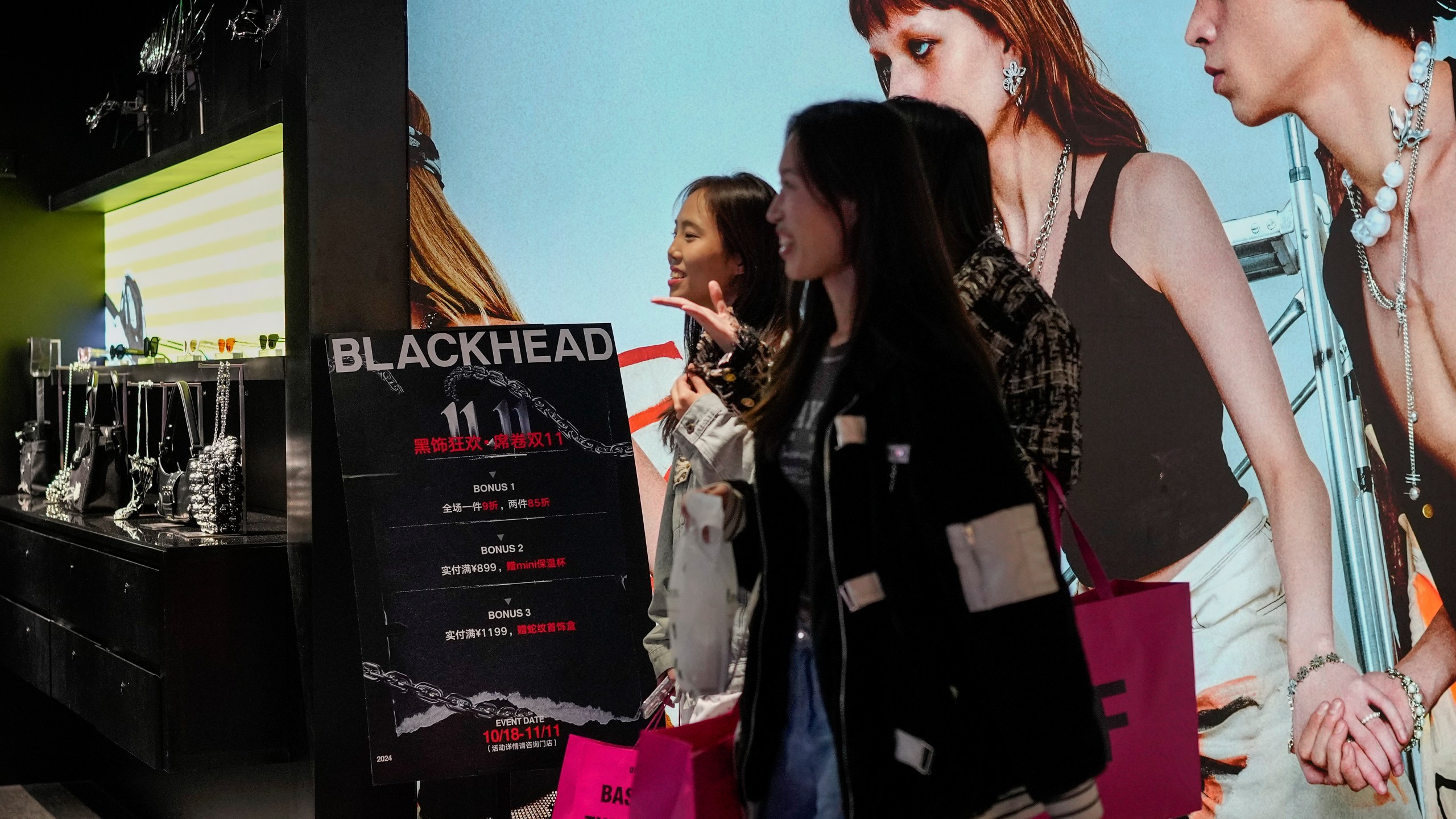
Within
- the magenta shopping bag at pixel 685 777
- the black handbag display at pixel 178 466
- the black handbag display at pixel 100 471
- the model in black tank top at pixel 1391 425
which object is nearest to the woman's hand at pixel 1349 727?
the model in black tank top at pixel 1391 425

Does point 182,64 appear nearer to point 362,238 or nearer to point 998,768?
point 362,238

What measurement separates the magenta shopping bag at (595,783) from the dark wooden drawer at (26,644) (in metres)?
2.96

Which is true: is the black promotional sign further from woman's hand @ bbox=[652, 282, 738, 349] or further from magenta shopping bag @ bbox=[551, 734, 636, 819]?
woman's hand @ bbox=[652, 282, 738, 349]

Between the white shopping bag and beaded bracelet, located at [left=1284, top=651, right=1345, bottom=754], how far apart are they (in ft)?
4.47

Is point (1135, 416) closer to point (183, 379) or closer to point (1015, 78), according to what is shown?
point (1015, 78)

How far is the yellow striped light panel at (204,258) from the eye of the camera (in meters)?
4.36

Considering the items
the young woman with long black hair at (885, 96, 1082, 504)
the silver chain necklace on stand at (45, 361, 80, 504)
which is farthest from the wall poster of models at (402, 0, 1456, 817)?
the silver chain necklace on stand at (45, 361, 80, 504)

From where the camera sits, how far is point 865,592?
1483mm

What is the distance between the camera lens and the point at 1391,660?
2410 millimetres

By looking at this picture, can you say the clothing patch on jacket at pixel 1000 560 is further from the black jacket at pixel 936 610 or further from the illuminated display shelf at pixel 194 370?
the illuminated display shelf at pixel 194 370

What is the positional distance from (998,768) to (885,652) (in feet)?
0.58

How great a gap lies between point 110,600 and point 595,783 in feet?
7.57

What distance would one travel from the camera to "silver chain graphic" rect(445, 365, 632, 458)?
279cm

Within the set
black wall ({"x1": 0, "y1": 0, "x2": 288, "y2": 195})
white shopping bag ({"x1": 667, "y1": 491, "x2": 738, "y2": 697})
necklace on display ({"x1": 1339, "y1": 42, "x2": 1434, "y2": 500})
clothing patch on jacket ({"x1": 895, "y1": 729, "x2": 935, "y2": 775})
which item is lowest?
clothing patch on jacket ({"x1": 895, "y1": 729, "x2": 935, "y2": 775})
